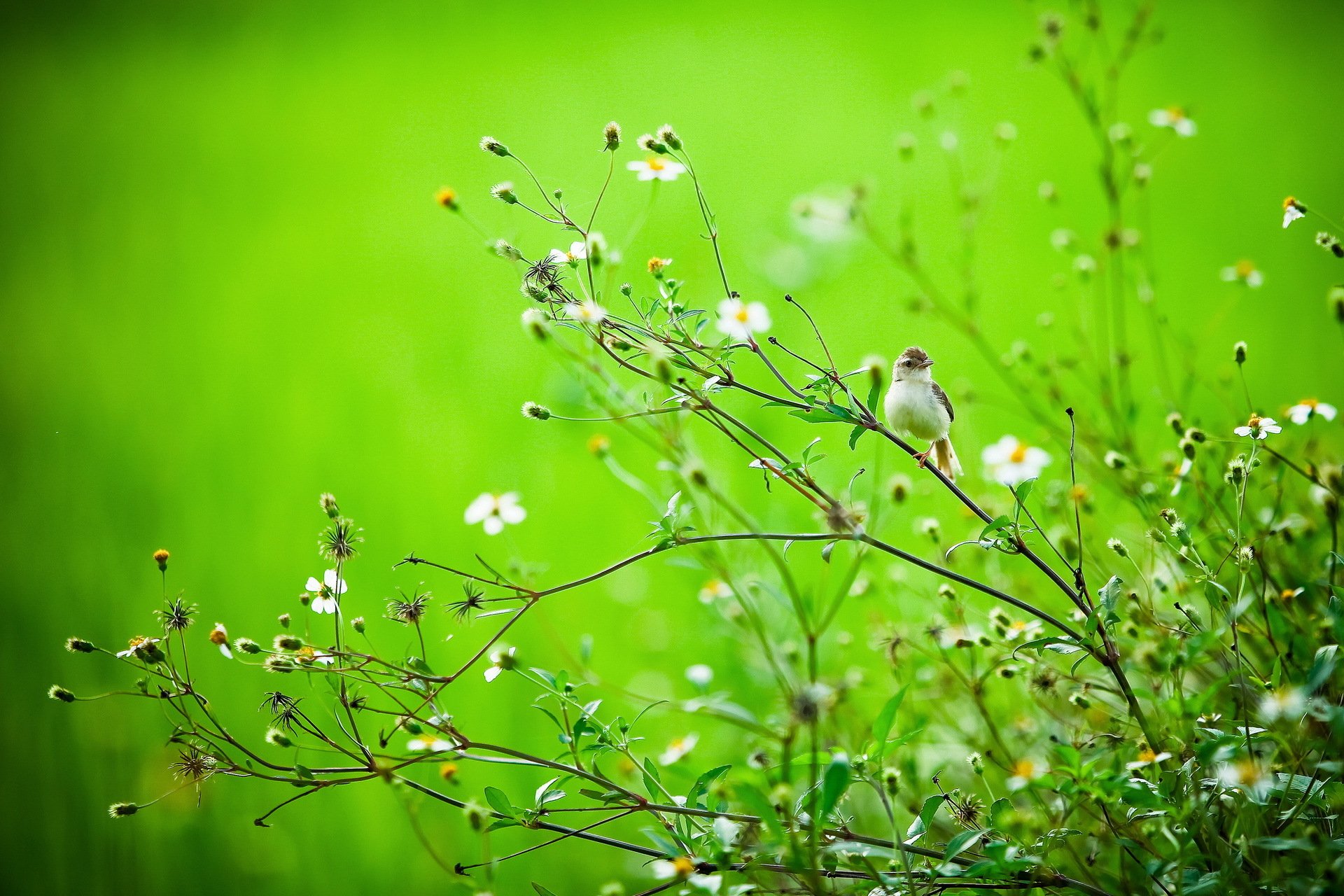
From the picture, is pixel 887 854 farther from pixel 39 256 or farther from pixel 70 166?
pixel 70 166

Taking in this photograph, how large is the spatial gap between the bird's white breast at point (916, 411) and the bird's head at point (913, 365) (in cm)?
2

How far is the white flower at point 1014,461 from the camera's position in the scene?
37.4 inches

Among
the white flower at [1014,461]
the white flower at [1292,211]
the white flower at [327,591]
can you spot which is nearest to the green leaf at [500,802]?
the white flower at [327,591]

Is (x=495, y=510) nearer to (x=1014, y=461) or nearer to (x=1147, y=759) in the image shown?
(x=1014, y=461)

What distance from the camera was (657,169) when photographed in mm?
1106

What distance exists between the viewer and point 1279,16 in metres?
3.38

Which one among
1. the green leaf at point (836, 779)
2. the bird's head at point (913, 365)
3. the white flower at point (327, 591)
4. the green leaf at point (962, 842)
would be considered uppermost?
the bird's head at point (913, 365)

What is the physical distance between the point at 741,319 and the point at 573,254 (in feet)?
0.66

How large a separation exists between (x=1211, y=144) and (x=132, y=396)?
3.68 meters

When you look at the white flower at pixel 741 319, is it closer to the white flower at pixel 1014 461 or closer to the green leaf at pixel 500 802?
the white flower at pixel 1014 461

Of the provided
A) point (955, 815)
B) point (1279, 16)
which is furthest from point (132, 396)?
point (1279, 16)

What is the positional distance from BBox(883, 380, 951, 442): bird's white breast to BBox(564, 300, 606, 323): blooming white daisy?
1.80 ft

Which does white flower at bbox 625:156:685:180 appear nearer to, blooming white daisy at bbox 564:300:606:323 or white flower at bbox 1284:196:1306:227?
blooming white daisy at bbox 564:300:606:323

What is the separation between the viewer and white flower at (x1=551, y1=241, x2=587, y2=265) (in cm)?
97
